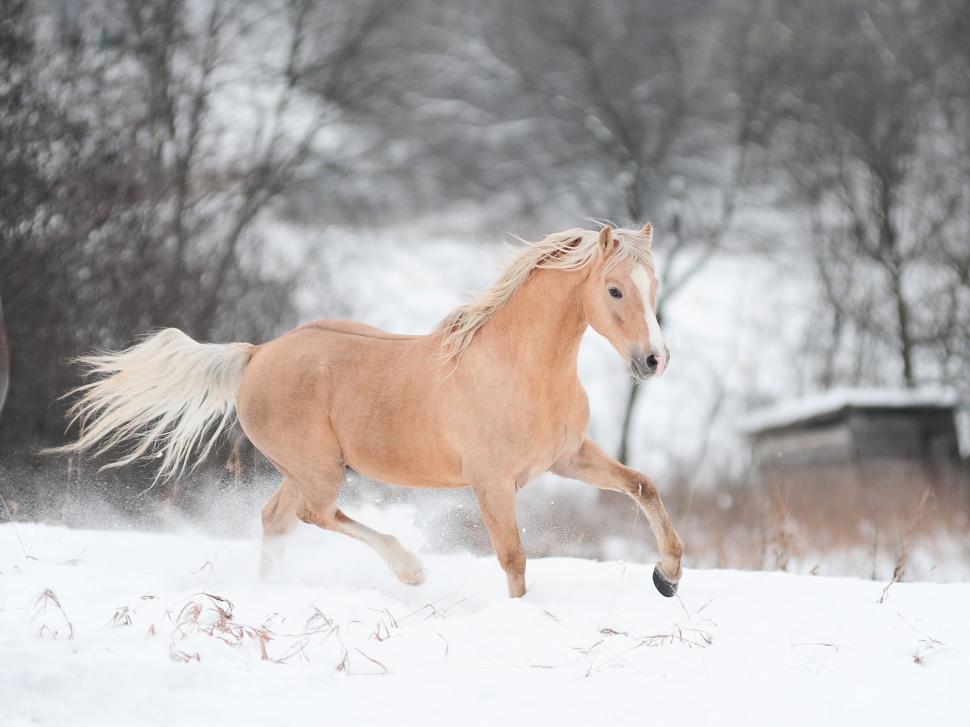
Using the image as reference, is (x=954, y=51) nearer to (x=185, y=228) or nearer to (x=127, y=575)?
(x=185, y=228)

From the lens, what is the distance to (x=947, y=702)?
8.77ft

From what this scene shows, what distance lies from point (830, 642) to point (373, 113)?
10007 mm

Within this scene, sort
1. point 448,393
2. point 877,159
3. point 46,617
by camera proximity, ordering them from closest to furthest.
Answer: point 46,617 → point 448,393 → point 877,159

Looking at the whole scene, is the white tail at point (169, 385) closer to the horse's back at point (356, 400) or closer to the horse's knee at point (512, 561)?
the horse's back at point (356, 400)

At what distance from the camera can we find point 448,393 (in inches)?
167

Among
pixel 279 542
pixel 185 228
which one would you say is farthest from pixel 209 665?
pixel 185 228

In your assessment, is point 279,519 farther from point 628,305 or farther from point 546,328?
point 628,305

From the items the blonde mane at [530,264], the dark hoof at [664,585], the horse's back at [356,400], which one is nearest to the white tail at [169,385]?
the horse's back at [356,400]

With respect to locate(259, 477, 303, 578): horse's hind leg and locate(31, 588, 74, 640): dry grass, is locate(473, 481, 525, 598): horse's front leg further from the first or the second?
locate(31, 588, 74, 640): dry grass

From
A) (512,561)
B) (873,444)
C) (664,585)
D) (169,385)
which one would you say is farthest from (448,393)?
(873,444)

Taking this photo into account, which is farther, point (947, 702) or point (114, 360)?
point (114, 360)

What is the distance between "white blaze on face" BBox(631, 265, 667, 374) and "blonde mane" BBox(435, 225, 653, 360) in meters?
0.11

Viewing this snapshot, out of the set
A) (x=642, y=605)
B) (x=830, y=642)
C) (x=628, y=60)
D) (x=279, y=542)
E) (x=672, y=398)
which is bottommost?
(x=672, y=398)

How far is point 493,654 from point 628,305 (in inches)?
58.5
